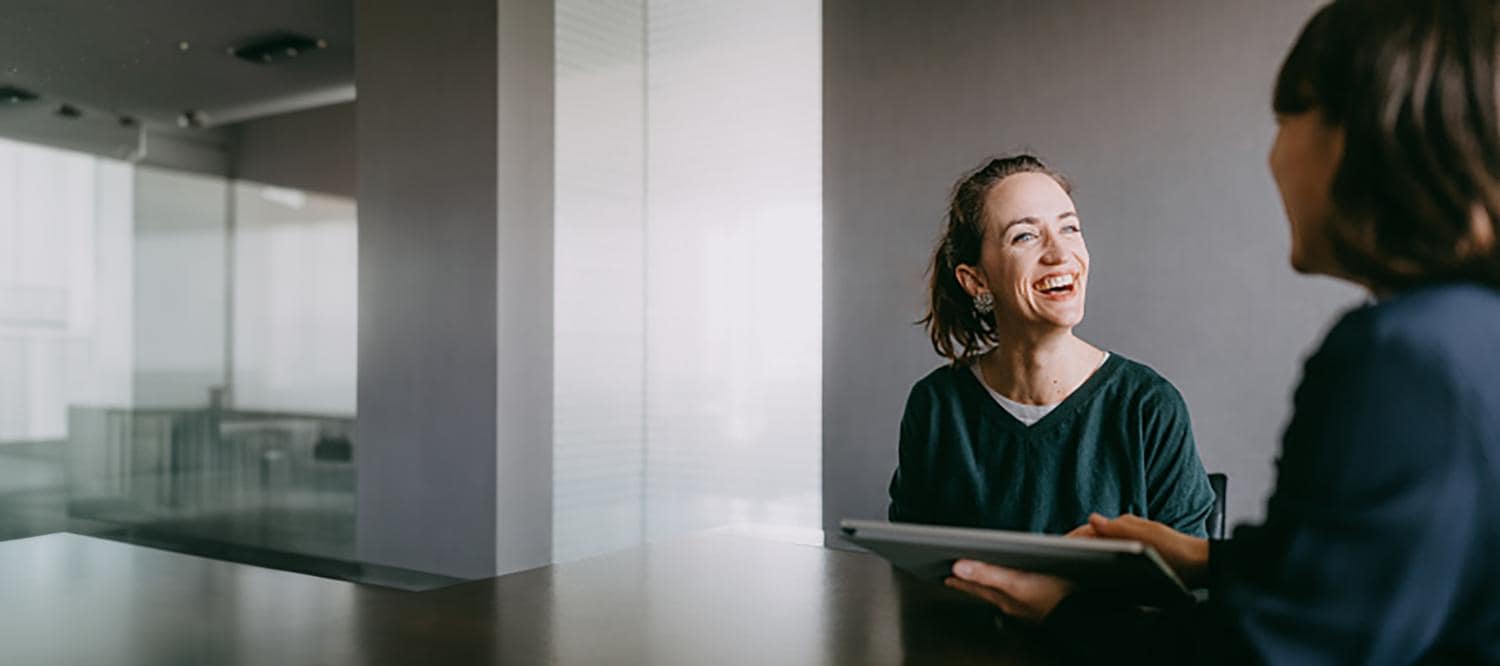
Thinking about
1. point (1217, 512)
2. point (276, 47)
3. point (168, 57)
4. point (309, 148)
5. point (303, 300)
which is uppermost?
point (276, 47)

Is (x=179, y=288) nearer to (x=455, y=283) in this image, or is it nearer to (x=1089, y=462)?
(x=455, y=283)

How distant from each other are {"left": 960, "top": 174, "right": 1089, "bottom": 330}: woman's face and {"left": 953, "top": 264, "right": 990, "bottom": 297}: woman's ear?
0.09 feet

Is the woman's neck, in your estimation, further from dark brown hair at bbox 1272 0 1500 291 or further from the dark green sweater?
dark brown hair at bbox 1272 0 1500 291

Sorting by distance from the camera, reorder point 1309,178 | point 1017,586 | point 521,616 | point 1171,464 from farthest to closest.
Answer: point 1171,464
point 521,616
point 1017,586
point 1309,178

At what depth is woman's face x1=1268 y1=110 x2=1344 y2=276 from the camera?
0.81m

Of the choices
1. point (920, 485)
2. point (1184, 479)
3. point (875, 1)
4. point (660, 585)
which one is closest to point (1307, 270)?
point (660, 585)

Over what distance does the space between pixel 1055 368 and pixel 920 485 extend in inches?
12.7

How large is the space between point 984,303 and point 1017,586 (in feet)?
3.51

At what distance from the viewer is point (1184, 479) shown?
1.78 m

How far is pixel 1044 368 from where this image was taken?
185 centimetres

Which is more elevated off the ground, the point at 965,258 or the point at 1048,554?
the point at 965,258

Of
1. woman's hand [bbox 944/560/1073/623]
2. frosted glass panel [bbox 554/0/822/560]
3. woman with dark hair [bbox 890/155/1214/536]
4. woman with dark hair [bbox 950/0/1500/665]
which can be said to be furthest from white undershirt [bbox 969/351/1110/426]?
frosted glass panel [bbox 554/0/822/560]

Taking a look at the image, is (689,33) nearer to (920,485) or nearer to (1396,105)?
(920,485)

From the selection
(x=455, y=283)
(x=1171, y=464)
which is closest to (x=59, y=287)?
(x=455, y=283)
